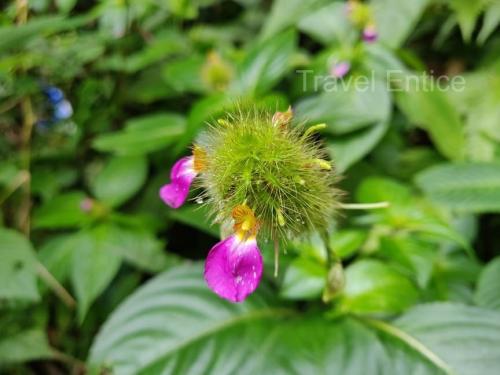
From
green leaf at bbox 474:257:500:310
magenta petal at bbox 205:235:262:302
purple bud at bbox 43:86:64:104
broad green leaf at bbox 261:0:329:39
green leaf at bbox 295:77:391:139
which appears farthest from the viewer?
purple bud at bbox 43:86:64:104

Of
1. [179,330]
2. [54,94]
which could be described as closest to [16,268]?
[179,330]

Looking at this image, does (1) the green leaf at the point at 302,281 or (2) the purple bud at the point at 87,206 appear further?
(2) the purple bud at the point at 87,206

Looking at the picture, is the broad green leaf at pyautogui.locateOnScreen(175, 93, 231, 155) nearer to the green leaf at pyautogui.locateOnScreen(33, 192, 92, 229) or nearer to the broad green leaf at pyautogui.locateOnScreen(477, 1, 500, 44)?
the green leaf at pyautogui.locateOnScreen(33, 192, 92, 229)

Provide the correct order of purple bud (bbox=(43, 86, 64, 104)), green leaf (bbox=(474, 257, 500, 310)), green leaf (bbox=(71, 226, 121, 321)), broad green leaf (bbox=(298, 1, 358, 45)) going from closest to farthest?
1. green leaf (bbox=(474, 257, 500, 310))
2. green leaf (bbox=(71, 226, 121, 321))
3. broad green leaf (bbox=(298, 1, 358, 45))
4. purple bud (bbox=(43, 86, 64, 104))

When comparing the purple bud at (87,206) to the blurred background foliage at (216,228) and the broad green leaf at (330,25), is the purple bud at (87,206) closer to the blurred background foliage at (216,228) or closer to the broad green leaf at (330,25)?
the blurred background foliage at (216,228)

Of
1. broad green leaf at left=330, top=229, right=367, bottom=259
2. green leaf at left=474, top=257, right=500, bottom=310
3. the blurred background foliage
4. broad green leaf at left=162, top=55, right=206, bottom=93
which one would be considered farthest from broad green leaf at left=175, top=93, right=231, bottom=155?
green leaf at left=474, top=257, right=500, bottom=310

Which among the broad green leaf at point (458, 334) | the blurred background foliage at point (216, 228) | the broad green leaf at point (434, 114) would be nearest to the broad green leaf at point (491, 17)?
the blurred background foliage at point (216, 228)
